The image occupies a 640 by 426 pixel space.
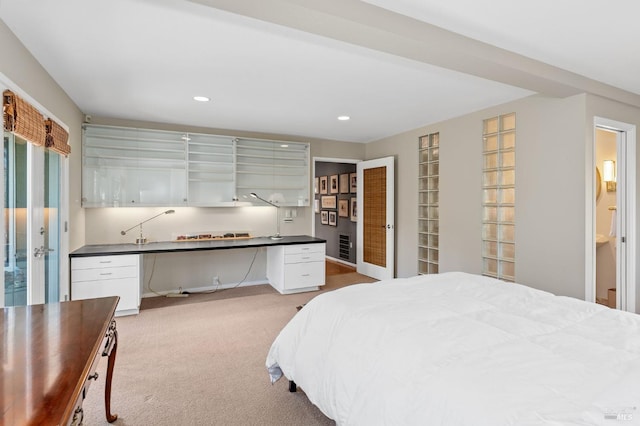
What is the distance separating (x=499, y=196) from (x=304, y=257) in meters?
2.56

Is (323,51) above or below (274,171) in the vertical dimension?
above

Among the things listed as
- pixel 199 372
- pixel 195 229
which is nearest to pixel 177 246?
pixel 195 229

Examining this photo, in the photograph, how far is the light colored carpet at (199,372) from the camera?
6.74 ft

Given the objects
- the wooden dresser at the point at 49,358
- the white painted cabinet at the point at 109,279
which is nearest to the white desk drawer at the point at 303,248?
the white painted cabinet at the point at 109,279

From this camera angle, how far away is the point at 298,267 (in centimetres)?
474

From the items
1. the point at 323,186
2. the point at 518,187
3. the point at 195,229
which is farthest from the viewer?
the point at 323,186

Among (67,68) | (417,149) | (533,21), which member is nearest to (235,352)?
(67,68)

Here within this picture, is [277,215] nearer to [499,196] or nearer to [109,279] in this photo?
[109,279]

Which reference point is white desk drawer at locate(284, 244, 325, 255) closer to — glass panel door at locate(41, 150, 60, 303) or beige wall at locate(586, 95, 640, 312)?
glass panel door at locate(41, 150, 60, 303)

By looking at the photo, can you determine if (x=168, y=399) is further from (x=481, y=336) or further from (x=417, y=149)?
(x=417, y=149)

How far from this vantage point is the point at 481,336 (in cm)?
151

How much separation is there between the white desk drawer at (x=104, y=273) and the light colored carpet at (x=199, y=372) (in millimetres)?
482

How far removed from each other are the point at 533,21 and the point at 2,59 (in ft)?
10.6

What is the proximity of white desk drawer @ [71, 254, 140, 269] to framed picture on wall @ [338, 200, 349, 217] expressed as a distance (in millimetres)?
4197
